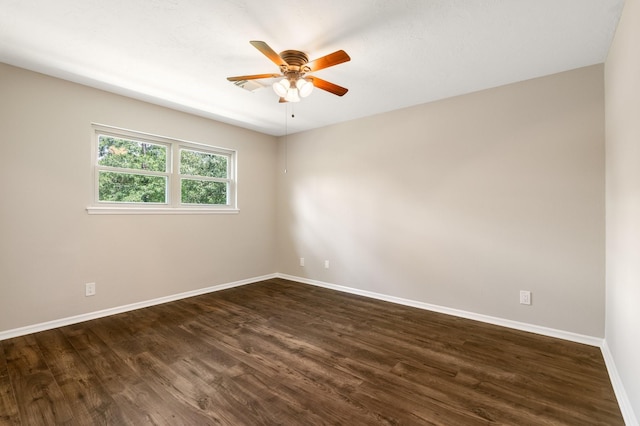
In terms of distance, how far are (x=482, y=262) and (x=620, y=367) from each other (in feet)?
4.41

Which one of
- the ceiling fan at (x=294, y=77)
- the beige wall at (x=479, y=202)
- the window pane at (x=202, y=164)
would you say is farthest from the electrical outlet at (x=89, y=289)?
the beige wall at (x=479, y=202)

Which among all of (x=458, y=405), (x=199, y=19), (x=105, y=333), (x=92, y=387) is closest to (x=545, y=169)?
(x=458, y=405)

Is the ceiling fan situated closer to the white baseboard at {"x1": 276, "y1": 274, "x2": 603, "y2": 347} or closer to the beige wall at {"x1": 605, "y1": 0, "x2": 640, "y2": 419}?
the beige wall at {"x1": 605, "y1": 0, "x2": 640, "y2": 419}

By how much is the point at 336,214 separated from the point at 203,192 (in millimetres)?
2000

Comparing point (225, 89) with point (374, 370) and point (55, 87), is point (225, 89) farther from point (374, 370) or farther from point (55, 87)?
point (374, 370)

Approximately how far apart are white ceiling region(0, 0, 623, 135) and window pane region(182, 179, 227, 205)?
1.33 meters

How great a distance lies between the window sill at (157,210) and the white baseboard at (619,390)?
4.37m

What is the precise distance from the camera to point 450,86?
308 cm

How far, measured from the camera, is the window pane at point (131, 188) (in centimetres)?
336

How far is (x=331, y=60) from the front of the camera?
2.08 m

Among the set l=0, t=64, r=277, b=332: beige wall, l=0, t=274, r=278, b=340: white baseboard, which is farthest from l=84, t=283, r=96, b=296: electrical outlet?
l=0, t=274, r=278, b=340: white baseboard

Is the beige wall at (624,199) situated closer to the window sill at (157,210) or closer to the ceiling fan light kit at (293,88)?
the ceiling fan light kit at (293,88)

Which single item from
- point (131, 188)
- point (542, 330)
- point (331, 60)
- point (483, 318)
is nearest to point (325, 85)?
point (331, 60)

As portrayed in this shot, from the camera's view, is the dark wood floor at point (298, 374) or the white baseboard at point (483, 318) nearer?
the dark wood floor at point (298, 374)
